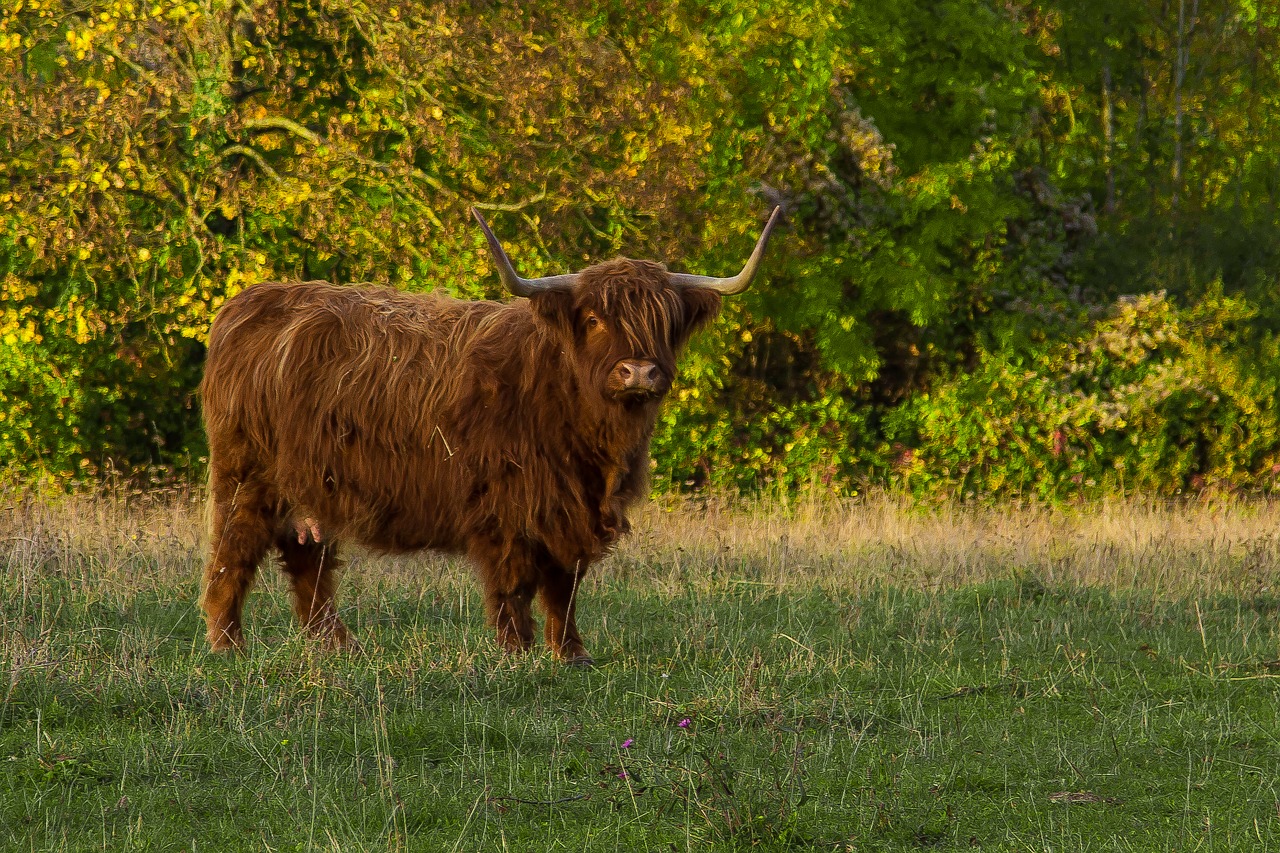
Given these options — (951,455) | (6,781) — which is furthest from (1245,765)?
(951,455)

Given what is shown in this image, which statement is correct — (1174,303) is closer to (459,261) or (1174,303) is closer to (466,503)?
(459,261)

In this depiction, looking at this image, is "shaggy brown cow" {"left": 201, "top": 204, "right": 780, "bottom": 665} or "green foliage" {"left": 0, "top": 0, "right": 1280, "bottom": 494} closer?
"shaggy brown cow" {"left": 201, "top": 204, "right": 780, "bottom": 665}

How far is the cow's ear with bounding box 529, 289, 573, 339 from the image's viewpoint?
6.41 m

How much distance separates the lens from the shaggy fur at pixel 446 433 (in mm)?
6371

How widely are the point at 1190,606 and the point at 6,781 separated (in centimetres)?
571

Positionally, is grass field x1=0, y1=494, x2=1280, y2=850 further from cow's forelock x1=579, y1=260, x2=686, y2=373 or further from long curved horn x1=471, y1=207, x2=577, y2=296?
long curved horn x1=471, y1=207, x2=577, y2=296

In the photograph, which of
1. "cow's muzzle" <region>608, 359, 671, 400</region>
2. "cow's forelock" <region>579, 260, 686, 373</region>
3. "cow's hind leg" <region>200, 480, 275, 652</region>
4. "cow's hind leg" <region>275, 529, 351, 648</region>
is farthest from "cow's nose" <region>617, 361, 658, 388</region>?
"cow's hind leg" <region>200, 480, 275, 652</region>

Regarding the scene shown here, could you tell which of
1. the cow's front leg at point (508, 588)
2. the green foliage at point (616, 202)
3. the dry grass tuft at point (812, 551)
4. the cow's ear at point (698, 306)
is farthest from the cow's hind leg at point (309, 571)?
the green foliage at point (616, 202)

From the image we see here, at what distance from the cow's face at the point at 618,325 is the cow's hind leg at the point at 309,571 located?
1.55m

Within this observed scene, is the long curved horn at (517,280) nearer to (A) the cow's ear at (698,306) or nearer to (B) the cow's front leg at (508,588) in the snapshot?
(A) the cow's ear at (698,306)

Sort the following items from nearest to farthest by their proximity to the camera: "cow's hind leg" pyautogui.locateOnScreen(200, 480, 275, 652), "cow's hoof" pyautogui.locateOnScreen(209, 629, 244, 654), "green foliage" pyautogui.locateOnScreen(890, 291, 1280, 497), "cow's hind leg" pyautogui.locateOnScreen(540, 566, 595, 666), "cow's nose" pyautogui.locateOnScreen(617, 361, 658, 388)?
"cow's nose" pyautogui.locateOnScreen(617, 361, 658, 388)
"cow's hind leg" pyautogui.locateOnScreen(540, 566, 595, 666)
"cow's hoof" pyautogui.locateOnScreen(209, 629, 244, 654)
"cow's hind leg" pyautogui.locateOnScreen(200, 480, 275, 652)
"green foliage" pyautogui.locateOnScreen(890, 291, 1280, 497)

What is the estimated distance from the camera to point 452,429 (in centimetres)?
650

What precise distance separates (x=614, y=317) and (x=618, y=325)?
0.14 feet

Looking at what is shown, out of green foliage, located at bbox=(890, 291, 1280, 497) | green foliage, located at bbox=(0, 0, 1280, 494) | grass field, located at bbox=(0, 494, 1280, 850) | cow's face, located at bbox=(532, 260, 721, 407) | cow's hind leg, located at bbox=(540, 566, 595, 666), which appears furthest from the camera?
green foliage, located at bbox=(890, 291, 1280, 497)
